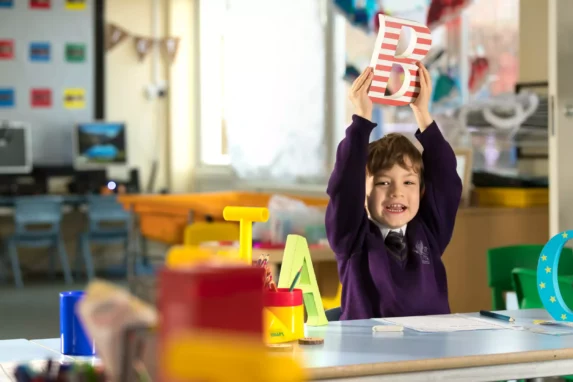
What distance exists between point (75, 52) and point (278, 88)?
3.66m

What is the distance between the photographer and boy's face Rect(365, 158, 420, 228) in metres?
2.23

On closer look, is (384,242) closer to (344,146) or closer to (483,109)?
(344,146)

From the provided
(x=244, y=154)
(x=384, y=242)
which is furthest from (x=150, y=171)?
(x=384, y=242)

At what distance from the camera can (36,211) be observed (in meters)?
8.37

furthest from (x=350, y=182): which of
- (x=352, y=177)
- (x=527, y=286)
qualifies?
(x=527, y=286)

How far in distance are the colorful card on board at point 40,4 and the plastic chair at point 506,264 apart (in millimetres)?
6976

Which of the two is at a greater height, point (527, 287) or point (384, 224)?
point (384, 224)

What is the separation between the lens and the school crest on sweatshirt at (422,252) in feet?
7.45

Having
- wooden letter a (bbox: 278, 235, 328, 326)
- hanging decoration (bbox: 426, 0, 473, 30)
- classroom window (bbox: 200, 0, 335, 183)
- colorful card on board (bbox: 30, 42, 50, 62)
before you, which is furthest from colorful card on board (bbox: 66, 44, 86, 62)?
wooden letter a (bbox: 278, 235, 328, 326)

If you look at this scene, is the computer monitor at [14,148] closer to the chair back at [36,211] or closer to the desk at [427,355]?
the chair back at [36,211]

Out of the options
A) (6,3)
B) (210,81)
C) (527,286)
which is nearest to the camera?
(527,286)

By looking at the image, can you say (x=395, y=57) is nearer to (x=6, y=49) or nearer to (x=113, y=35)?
(x=113, y=35)

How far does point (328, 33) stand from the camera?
237 inches

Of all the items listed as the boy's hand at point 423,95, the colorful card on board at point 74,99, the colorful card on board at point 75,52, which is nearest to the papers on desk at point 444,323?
the boy's hand at point 423,95
